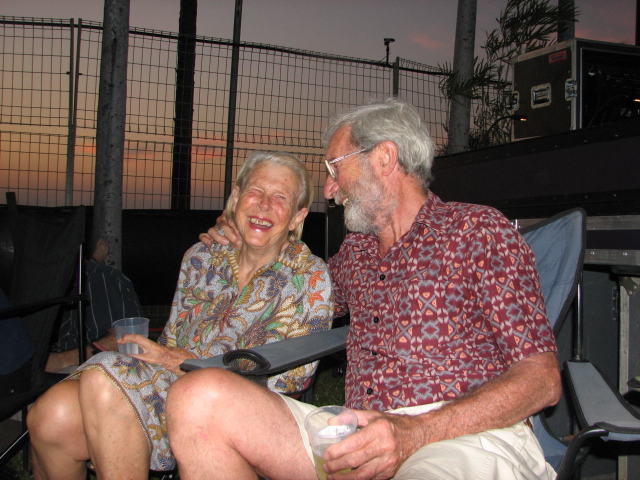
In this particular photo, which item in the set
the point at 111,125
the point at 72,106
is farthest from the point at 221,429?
the point at 72,106

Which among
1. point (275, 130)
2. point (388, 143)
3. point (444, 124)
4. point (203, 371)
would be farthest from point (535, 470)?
point (444, 124)

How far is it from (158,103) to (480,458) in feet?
14.6

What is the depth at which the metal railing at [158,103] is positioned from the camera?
4.41m

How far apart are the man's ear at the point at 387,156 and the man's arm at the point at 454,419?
0.78 meters

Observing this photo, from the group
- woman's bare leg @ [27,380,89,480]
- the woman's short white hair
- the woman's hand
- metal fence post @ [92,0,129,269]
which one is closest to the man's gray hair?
the woman's short white hair

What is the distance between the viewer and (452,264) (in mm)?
1524

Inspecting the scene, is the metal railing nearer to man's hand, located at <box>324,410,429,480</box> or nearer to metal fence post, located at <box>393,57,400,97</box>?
metal fence post, located at <box>393,57,400,97</box>

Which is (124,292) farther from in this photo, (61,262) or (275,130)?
(275,130)

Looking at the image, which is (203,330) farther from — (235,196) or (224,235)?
(235,196)

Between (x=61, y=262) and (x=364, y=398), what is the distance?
1476 mm

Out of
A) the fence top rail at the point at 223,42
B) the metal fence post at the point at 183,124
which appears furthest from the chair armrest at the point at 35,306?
the fence top rail at the point at 223,42

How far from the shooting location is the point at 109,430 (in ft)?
4.85

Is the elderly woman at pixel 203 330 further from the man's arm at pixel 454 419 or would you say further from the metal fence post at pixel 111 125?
the metal fence post at pixel 111 125

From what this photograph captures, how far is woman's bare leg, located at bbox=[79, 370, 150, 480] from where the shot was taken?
1469 mm
